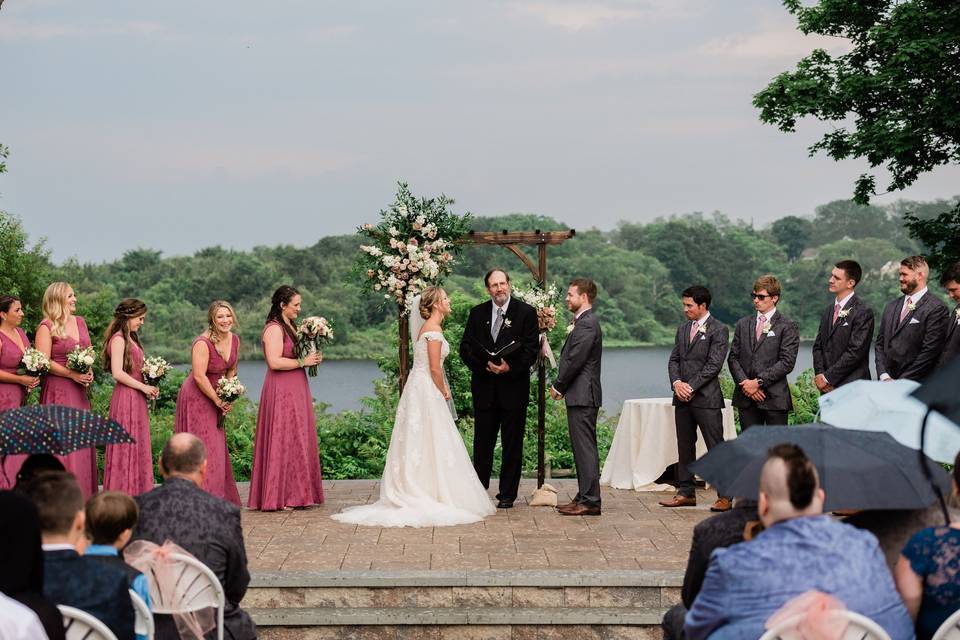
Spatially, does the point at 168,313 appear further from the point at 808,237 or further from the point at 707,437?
the point at 808,237

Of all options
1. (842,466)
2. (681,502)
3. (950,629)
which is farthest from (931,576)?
(681,502)

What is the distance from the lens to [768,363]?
9.57m

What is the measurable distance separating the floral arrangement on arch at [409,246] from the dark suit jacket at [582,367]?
4.52 ft

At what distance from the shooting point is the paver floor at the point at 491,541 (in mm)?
7562

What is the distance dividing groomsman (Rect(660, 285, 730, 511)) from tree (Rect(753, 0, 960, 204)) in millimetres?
7120

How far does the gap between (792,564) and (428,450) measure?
5.90m

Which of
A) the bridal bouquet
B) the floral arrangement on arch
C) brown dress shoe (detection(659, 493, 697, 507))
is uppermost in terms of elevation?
the floral arrangement on arch

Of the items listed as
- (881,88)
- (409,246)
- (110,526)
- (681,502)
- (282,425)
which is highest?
(881,88)

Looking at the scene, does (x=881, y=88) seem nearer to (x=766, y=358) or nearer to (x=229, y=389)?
(x=766, y=358)

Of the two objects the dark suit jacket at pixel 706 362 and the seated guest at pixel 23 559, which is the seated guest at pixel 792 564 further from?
the dark suit jacket at pixel 706 362

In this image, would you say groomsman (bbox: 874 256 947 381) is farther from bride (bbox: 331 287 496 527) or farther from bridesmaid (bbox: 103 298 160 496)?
bridesmaid (bbox: 103 298 160 496)

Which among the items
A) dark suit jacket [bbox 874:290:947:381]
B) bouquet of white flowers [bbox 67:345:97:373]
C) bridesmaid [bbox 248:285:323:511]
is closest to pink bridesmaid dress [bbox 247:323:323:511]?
bridesmaid [bbox 248:285:323:511]

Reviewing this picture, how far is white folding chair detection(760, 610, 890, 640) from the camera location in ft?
12.0

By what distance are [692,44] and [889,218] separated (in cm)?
1155
